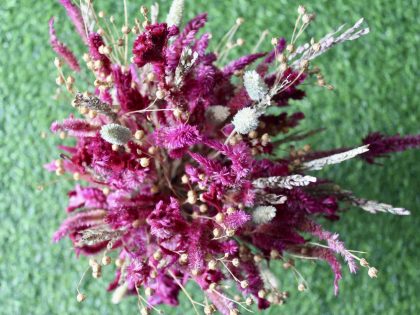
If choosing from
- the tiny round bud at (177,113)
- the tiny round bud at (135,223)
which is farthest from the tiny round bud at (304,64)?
the tiny round bud at (135,223)

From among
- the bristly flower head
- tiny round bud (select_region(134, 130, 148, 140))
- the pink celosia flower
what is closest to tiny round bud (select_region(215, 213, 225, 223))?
the bristly flower head

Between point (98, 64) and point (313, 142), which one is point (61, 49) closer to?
point (98, 64)

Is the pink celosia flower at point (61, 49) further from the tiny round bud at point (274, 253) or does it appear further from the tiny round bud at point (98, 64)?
the tiny round bud at point (274, 253)

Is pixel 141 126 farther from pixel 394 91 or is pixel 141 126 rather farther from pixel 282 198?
pixel 394 91

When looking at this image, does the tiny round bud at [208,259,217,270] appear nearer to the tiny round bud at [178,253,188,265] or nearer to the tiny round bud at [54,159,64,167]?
the tiny round bud at [178,253,188,265]

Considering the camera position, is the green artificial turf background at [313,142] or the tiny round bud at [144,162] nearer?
the tiny round bud at [144,162]

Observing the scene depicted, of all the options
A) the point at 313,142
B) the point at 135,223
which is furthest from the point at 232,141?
the point at 313,142

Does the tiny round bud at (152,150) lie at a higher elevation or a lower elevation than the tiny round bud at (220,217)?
higher

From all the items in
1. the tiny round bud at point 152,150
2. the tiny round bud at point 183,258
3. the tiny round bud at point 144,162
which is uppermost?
the tiny round bud at point 152,150
